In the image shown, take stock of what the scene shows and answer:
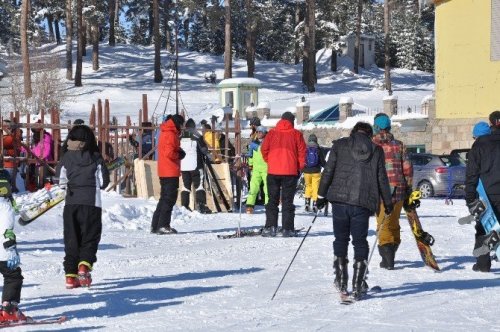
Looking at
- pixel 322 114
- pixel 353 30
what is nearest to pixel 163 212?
pixel 322 114

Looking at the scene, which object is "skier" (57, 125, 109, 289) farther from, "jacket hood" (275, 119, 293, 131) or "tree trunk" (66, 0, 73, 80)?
"tree trunk" (66, 0, 73, 80)

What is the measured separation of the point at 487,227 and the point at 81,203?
405cm

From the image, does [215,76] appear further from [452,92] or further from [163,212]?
[163,212]

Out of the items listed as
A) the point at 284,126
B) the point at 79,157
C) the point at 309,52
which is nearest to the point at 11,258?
the point at 79,157

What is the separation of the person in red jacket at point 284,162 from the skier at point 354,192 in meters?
5.17

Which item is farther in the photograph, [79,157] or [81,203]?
[79,157]

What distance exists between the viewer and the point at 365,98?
58031 millimetres

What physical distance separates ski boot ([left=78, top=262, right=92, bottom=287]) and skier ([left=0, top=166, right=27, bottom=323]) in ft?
5.87

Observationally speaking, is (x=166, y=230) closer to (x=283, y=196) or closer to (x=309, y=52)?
(x=283, y=196)

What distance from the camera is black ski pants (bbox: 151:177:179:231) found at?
46.1ft

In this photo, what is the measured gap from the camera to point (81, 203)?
29.4 feet

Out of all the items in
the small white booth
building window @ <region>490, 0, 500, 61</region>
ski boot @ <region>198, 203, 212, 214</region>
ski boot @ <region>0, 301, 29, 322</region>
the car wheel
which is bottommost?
the car wheel

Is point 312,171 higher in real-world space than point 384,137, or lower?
lower

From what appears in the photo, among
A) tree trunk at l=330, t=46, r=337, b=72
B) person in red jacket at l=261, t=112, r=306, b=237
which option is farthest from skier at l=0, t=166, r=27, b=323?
tree trunk at l=330, t=46, r=337, b=72
